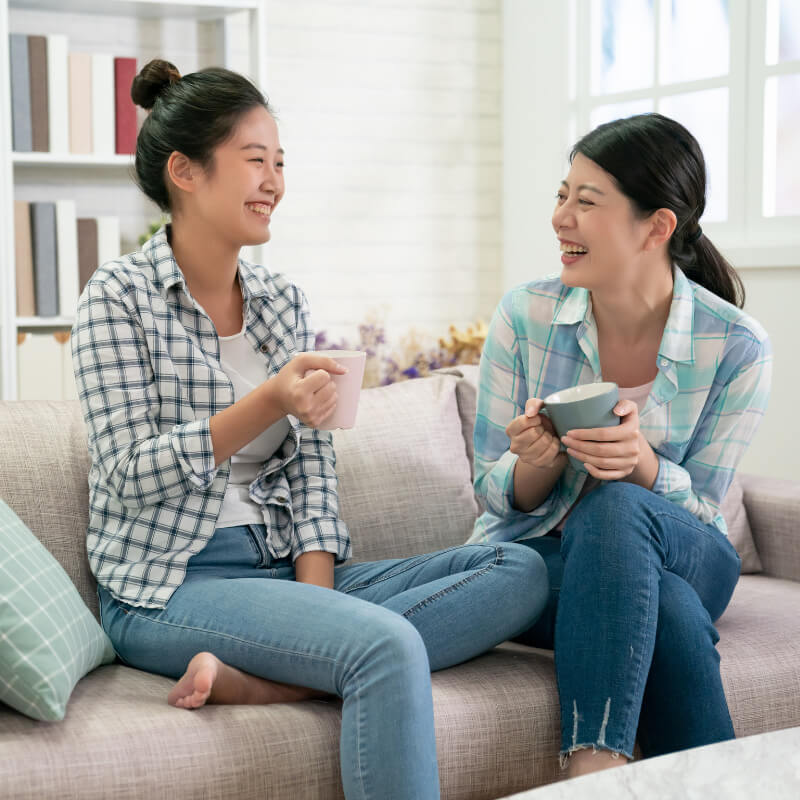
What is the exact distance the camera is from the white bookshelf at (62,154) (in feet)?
9.98

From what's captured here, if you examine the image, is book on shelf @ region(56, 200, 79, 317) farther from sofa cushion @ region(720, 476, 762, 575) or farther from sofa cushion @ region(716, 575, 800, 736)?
sofa cushion @ region(716, 575, 800, 736)

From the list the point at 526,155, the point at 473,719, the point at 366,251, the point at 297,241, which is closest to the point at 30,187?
the point at 297,241

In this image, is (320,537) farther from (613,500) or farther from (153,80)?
(153,80)

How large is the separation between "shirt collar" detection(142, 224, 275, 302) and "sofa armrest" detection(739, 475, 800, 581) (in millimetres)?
1124

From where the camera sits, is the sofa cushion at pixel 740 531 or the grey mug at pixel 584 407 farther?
the sofa cushion at pixel 740 531

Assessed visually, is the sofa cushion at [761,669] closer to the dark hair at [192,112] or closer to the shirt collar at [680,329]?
the shirt collar at [680,329]

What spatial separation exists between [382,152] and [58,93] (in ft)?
3.89

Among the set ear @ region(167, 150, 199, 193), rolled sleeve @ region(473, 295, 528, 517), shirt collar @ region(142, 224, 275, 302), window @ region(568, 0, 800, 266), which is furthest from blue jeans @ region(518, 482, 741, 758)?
window @ region(568, 0, 800, 266)

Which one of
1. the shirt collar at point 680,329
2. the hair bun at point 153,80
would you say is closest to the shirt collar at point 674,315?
the shirt collar at point 680,329

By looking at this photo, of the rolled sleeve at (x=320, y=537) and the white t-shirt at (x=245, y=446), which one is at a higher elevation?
the white t-shirt at (x=245, y=446)

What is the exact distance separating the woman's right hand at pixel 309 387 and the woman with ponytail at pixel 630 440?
0.30 m

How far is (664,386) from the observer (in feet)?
5.75

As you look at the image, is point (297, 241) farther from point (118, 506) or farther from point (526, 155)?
point (118, 506)

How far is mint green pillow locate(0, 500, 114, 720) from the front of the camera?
1330 mm
